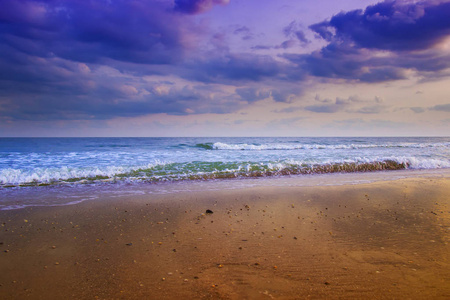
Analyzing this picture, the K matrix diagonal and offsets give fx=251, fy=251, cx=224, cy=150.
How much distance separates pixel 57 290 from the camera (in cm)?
271

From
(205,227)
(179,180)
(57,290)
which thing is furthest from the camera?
(179,180)

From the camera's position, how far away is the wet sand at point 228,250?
8.93 feet

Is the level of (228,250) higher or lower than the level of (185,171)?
lower

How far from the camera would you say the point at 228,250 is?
3.60m

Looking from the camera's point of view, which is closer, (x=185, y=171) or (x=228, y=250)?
(x=228, y=250)

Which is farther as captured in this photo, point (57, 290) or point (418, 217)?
point (418, 217)

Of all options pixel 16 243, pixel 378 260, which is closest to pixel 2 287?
pixel 16 243

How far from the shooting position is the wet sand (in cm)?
272

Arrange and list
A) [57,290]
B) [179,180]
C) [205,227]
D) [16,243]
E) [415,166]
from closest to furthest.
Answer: [57,290]
[16,243]
[205,227]
[179,180]
[415,166]

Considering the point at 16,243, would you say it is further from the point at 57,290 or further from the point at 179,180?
the point at 179,180

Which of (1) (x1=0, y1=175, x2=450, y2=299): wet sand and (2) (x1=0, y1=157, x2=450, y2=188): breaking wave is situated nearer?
(1) (x1=0, y1=175, x2=450, y2=299): wet sand

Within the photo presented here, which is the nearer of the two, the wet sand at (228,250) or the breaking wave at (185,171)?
the wet sand at (228,250)

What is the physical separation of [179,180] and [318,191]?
499 centimetres

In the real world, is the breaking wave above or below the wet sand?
above
